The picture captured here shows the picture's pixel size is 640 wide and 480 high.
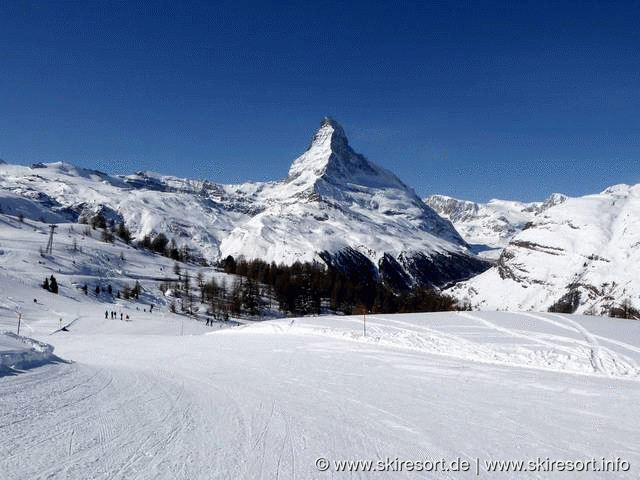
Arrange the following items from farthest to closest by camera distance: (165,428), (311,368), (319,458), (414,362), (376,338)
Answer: (376,338) → (414,362) → (311,368) → (165,428) → (319,458)

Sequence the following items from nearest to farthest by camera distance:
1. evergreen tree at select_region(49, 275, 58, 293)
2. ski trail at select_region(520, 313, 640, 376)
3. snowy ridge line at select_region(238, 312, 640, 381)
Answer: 1. ski trail at select_region(520, 313, 640, 376)
2. snowy ridge line at select_region(238, 312, 640, 381)
3. evergreen tree at select_region(49, 275, 58, 293)

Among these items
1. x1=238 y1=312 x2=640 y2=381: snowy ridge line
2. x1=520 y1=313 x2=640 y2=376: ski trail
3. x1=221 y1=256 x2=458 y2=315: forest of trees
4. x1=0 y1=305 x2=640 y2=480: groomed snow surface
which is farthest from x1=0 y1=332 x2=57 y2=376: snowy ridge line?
x1=221 y1=256 x2=458 y2=315: forest of trees

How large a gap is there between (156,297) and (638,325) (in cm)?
10715

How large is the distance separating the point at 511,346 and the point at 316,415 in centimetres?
1640

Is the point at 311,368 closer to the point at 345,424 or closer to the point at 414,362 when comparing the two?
the point at 414,362

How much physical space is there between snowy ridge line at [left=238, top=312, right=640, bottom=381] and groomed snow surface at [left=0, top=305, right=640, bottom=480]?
179 mm

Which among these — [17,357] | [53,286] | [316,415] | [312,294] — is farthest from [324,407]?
[312,294]

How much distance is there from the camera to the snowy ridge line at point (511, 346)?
19597 millimetres

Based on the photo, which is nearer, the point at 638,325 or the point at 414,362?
the point at 414,362

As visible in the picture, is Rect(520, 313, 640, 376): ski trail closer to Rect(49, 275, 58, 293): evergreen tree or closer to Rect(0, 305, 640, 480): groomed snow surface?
Rect(0, 305, 640, 480): groomed snow surface

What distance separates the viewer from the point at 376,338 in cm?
2912

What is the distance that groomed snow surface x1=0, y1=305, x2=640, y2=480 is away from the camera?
22.1ft

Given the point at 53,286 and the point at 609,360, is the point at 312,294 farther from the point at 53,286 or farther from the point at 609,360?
the point at 609,360

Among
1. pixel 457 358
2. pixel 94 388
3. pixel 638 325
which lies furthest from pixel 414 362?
pixel 638 325
